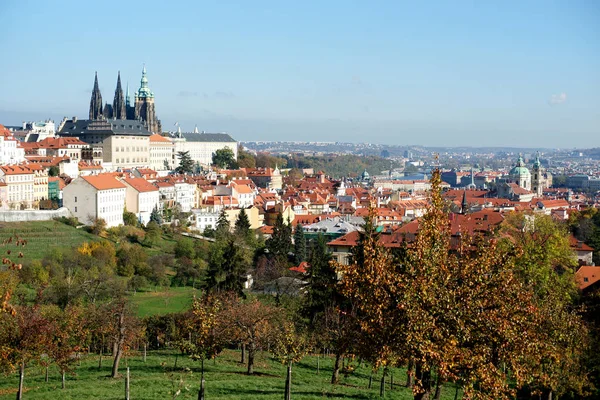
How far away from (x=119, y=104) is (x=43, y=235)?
232ft

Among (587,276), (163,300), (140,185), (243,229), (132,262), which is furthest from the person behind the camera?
(140,185)

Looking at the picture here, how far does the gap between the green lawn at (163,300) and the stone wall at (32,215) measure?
14.3 m

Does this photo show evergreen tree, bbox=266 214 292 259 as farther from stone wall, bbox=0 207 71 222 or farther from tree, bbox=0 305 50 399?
tree, bbox=0 305 50 399

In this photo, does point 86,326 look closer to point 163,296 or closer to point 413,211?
point 163,296

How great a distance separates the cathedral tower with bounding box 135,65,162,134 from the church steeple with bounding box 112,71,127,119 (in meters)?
2.62

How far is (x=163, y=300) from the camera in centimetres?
4444

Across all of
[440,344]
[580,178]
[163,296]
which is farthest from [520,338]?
[580,178]

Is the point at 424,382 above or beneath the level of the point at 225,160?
above

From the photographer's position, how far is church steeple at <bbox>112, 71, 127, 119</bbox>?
122m

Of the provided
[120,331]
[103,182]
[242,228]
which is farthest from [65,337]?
[103,182]

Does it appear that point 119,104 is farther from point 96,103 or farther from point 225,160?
point 225,160

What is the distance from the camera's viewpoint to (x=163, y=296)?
45875mm

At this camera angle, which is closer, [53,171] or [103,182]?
[103,182]

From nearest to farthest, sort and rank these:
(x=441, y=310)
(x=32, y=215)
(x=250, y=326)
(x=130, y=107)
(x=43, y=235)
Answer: (x=441, y=310) → (x=250, y=326) → (x=43, y=235) → (x=32, y=215) → (x=130, y=107)
